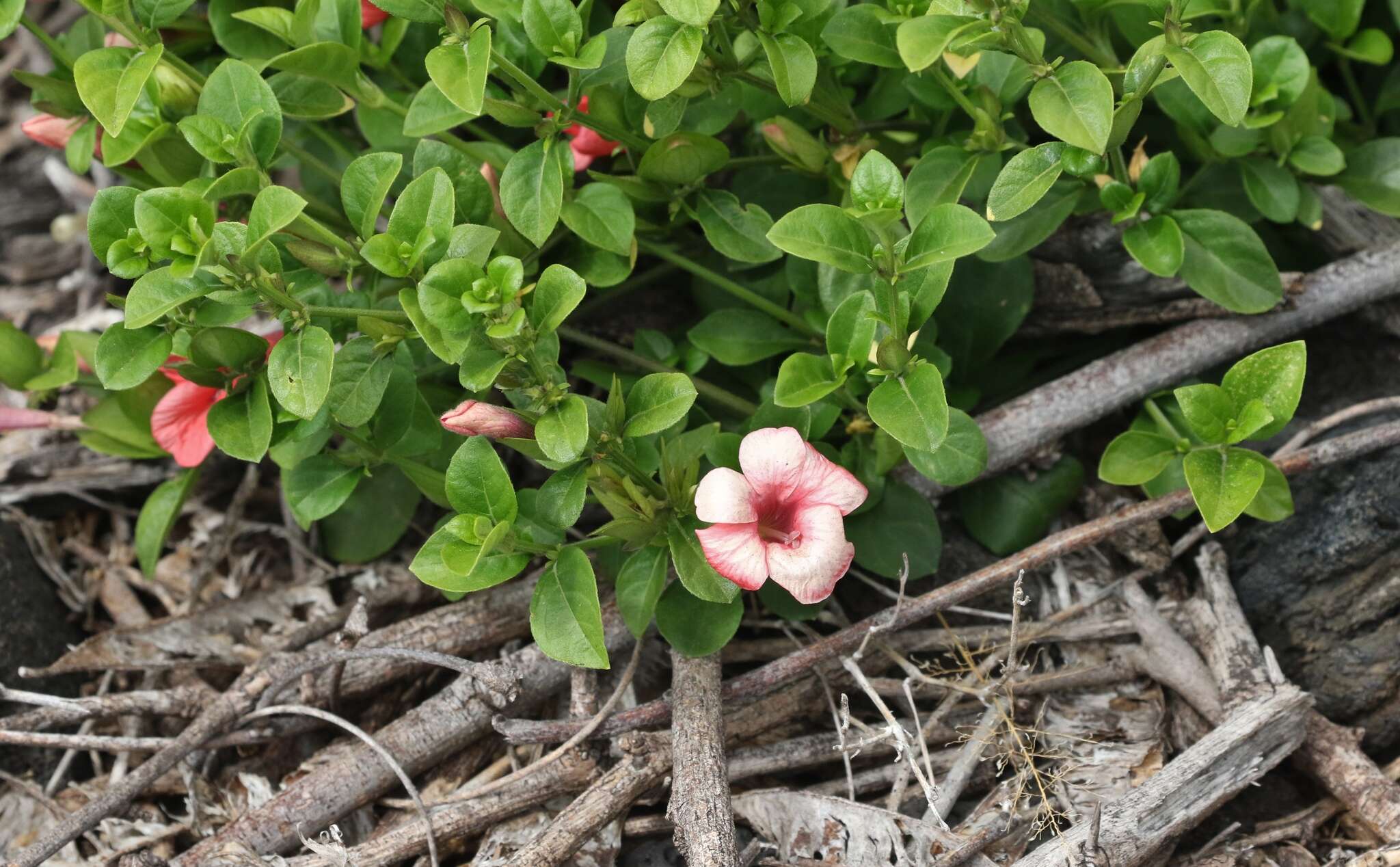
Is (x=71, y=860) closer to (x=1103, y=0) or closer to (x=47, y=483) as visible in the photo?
(x=47, y=483)

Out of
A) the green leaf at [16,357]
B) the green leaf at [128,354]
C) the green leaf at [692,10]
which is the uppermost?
the green leaf at [692,10]

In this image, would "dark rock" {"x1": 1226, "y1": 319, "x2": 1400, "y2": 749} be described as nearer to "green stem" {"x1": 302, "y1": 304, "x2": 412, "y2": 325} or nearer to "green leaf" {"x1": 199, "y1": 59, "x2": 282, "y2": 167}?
"green stem" {"x1": 302, "y1": 304, "x2": 412, "y2": 325}

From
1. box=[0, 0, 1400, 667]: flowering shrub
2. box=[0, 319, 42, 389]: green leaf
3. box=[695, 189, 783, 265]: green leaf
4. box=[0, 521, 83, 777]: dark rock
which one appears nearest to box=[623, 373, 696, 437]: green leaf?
box=[0, 0, 1400, 667]: flowering shrub

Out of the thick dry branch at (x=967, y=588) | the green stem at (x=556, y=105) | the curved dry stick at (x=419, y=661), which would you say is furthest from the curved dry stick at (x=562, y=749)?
the green stem at (x=556, y=105)

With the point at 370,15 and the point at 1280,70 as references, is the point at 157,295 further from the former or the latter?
the point at 1280,70

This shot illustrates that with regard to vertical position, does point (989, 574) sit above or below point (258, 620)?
above

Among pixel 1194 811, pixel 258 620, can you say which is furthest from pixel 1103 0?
pixel 258 620

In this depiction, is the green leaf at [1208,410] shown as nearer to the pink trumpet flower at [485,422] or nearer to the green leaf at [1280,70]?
the green leaf at [1280,70]
